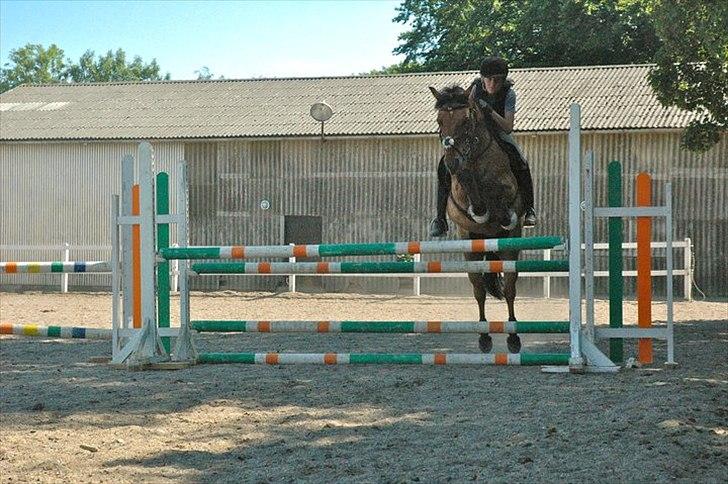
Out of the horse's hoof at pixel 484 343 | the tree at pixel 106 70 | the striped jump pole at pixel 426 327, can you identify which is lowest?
the horse's hoof at pixel 484 343

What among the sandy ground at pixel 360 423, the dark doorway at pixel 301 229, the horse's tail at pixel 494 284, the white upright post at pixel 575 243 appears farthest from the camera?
the dark doorway at pixel 301 229

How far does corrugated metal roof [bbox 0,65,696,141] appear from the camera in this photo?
28500 millimetres

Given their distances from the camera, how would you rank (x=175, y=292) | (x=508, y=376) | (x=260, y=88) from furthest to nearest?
(x=260, y=88) → (x=175, y=292) → (x=508, y=376)

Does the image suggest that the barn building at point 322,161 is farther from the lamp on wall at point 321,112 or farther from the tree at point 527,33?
the tree at point 527,33

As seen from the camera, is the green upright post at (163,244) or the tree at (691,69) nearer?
the green upright post at (163,244)

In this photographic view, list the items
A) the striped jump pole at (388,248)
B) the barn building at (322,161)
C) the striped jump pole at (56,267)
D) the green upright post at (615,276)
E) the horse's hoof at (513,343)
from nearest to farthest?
the striped jump pole at (388,248) < the green upright post at (615,276) < the striped jump pole at (56,267) < the horse's hoof at (513,343) < the barn building at (322,161)

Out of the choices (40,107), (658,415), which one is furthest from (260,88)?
(658,415)

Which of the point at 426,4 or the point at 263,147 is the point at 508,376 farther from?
the point at 426,4

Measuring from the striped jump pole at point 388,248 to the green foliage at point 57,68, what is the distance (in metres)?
82.1

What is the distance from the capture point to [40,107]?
114 ft

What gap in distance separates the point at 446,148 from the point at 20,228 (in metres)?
24.9

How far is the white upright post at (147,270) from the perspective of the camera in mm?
9188

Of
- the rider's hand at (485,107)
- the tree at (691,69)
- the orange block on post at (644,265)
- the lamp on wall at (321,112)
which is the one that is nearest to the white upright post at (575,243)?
the orange block on post at (644,265)

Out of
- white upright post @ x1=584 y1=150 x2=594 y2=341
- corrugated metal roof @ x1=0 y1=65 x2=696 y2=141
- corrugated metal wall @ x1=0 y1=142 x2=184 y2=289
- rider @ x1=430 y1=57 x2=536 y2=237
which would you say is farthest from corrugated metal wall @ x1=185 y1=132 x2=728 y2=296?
white upright post @ x1=584 y1=150 x2=594 y2=341
